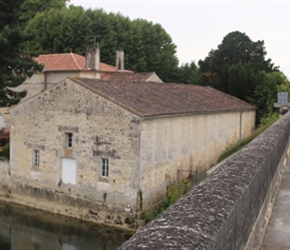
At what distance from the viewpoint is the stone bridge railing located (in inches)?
96.7

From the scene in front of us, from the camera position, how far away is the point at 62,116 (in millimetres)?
20078

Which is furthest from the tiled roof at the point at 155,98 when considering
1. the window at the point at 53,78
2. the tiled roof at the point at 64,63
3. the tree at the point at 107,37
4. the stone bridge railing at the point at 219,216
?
the tree at the point at 107,37

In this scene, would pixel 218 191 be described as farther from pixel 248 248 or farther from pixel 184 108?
pixel 184 108

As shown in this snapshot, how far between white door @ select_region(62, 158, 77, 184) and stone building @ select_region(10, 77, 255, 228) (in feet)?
0.16

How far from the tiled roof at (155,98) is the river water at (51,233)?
5410 mm

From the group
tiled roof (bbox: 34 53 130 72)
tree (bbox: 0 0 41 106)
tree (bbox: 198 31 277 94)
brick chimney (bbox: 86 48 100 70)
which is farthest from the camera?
tree (bbox: 198 31 277 94)

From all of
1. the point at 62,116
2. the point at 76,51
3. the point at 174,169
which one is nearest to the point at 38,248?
the point at 62,116

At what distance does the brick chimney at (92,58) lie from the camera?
3816 cm

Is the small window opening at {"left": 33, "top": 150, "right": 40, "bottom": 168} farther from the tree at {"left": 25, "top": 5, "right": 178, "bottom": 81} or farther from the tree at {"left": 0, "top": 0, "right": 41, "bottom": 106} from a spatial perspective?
the tree at {"left": 25, "top": 5, "right": 178, "bottom": 81}

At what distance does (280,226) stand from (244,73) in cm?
3364

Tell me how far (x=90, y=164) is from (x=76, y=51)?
3114cm

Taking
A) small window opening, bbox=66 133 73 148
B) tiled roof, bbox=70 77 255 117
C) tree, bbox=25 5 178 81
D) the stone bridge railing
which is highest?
tree, bbox=25 5 178 81

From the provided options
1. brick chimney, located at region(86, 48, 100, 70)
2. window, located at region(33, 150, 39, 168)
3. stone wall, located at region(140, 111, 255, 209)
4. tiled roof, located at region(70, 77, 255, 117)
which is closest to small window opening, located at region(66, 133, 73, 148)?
window, located at region(33, 150, 39, 168)

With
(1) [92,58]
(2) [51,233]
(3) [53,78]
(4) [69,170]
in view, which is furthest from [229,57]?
(2) [51,233]
